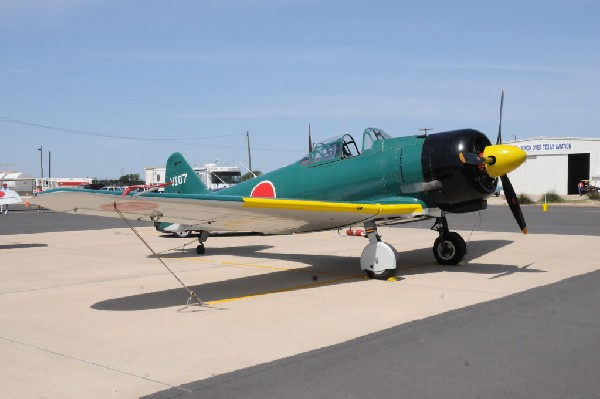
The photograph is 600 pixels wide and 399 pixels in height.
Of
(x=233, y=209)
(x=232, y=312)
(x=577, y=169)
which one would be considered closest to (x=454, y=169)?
(x=233, y=209)

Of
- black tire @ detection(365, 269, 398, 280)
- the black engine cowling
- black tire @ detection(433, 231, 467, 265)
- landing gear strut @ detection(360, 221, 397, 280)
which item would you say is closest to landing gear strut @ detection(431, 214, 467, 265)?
black tire @ detection(433, 231, 467, 265)

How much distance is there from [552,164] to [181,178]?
161 feet

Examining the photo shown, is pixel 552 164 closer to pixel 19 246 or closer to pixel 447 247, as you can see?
pixel 447 247

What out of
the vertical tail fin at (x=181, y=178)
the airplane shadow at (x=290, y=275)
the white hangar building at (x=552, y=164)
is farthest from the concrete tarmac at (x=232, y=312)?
the white hangar building at (x=552, y=164)

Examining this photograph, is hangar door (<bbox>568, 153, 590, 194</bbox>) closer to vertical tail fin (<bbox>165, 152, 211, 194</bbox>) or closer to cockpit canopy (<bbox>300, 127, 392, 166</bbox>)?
vertical tail fin (<bbox>165, 152, 211, 194</bbox>)

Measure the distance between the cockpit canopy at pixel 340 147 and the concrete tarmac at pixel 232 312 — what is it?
210 cm

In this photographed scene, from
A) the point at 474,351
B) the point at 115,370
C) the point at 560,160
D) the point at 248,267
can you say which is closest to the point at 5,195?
the point at 248,267

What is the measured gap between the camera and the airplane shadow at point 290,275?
7953 millimetres

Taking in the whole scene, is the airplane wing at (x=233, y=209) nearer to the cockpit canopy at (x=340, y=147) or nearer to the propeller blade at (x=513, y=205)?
the cockpit canopy at (x=340, y=147)

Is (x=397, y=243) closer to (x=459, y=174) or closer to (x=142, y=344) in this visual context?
(x=459, y=174)

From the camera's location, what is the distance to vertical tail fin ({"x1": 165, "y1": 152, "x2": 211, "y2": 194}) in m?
13.5

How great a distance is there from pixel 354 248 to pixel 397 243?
73.2 inches

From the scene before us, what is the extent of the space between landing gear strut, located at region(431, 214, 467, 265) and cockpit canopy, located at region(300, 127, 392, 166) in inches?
86.2

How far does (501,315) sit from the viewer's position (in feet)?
21.5
